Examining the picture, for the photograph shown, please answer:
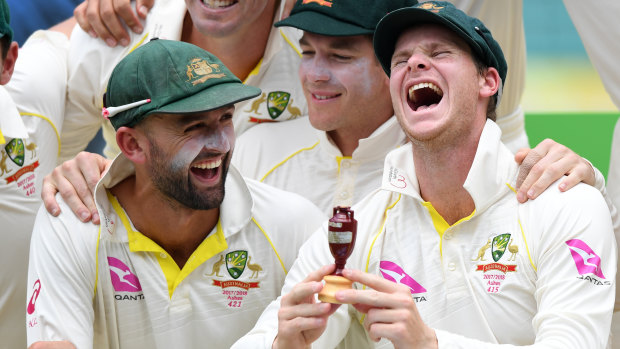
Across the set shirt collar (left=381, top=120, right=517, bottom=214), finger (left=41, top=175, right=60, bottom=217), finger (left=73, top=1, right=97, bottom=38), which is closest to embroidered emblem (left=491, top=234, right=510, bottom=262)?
shirt collar (left=381, top=120, right=517, bottom=214)

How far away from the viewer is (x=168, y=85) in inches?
149

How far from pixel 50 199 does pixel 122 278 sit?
1.43 feet

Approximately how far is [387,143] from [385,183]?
88cm

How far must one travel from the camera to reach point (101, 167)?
417 centimetres

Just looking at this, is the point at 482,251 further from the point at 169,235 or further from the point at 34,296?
the point at 34,296

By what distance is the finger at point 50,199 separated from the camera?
395 cm

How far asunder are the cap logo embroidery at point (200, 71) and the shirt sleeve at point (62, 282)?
0.70 meters

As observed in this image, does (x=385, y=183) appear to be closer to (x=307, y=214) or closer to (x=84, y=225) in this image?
(x=307, y=214)

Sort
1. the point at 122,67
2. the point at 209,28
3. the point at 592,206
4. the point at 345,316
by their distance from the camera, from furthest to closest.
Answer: the point at 209,28 < the point at 122,67 < the point at 345,316 < the point at 592,206

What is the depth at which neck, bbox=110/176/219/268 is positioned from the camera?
3.95 meters

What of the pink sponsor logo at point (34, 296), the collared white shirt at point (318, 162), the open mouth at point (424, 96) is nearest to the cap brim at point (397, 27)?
the open mouth at point (424, 96)

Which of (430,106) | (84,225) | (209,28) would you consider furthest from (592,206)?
(209,28)

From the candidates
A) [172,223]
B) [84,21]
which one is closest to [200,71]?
[172,223]

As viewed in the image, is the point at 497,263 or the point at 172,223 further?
the point at 172,223
